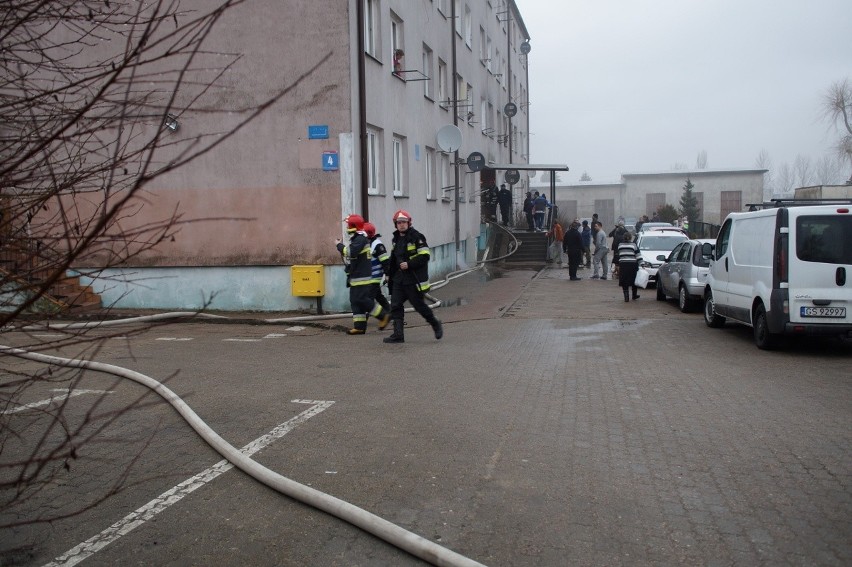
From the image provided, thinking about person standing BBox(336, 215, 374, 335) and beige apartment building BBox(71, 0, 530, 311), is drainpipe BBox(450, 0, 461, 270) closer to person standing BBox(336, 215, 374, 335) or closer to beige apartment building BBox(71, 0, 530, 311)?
beige apartment building BBox(71, 0, 530, 311)

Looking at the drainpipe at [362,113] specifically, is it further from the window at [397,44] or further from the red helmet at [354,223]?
the window at [397,44]

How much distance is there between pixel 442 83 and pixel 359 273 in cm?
1446

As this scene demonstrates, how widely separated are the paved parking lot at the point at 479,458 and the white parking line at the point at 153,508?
2 cm

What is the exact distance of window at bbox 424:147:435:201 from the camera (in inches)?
884

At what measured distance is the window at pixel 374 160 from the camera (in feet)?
55.3

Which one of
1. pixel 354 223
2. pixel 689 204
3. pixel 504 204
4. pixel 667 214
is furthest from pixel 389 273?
pixel 689 204

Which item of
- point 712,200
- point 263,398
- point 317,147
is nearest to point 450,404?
point 263,398

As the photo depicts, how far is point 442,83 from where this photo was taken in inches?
1007

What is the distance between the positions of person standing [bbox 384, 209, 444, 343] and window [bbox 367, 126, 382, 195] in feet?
16.4

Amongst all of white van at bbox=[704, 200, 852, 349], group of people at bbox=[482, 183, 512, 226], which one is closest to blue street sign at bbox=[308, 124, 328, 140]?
white van at bbox=[704, 200, 852, 349]

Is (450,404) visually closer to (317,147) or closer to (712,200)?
(317,147)

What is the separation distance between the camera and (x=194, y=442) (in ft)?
20.2

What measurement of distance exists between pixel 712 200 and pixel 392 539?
3116 inches

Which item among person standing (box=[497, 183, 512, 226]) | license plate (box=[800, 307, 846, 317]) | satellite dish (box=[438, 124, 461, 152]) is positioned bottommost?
license plate (box=[800, 307, 846, 317])
